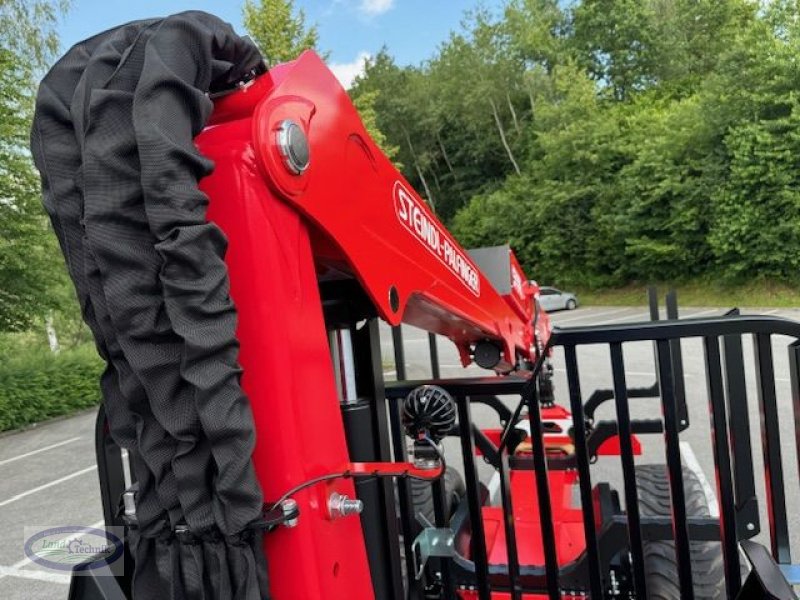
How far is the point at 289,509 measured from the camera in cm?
118

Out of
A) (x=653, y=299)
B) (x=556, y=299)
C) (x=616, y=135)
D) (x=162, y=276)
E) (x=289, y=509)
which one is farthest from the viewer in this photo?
(x=616, y=135)

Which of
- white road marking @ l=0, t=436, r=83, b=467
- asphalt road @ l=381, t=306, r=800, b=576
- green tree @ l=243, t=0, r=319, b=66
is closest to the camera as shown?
asphalt road @ l=381, t=306, r=800, b=576

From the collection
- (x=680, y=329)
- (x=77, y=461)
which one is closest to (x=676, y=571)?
(x=680, y=329)

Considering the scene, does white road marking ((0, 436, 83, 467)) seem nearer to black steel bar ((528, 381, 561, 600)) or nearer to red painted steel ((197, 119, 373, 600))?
black steel bar ((528, 381, 561, 600))

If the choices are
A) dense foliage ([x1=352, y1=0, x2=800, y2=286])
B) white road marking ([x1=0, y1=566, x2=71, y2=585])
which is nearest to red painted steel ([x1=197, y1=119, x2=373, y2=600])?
white road marking ([x1=0, y1=566, x2=71, y2=585])

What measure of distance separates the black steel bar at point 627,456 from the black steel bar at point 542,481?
0.69ft

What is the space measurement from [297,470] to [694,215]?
80.2ft

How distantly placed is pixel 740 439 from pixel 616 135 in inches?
1091

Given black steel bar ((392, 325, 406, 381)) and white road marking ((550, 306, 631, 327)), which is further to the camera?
white road marking ((550, 306, 631, 327))

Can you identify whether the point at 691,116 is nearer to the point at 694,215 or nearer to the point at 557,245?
the point at 694,215

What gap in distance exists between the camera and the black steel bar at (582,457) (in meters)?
1.70

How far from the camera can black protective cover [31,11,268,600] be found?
41.2 inches

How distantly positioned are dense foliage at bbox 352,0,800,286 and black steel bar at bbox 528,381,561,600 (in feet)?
69.0

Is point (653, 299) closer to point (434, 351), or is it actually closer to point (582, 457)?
point (434, 351)
